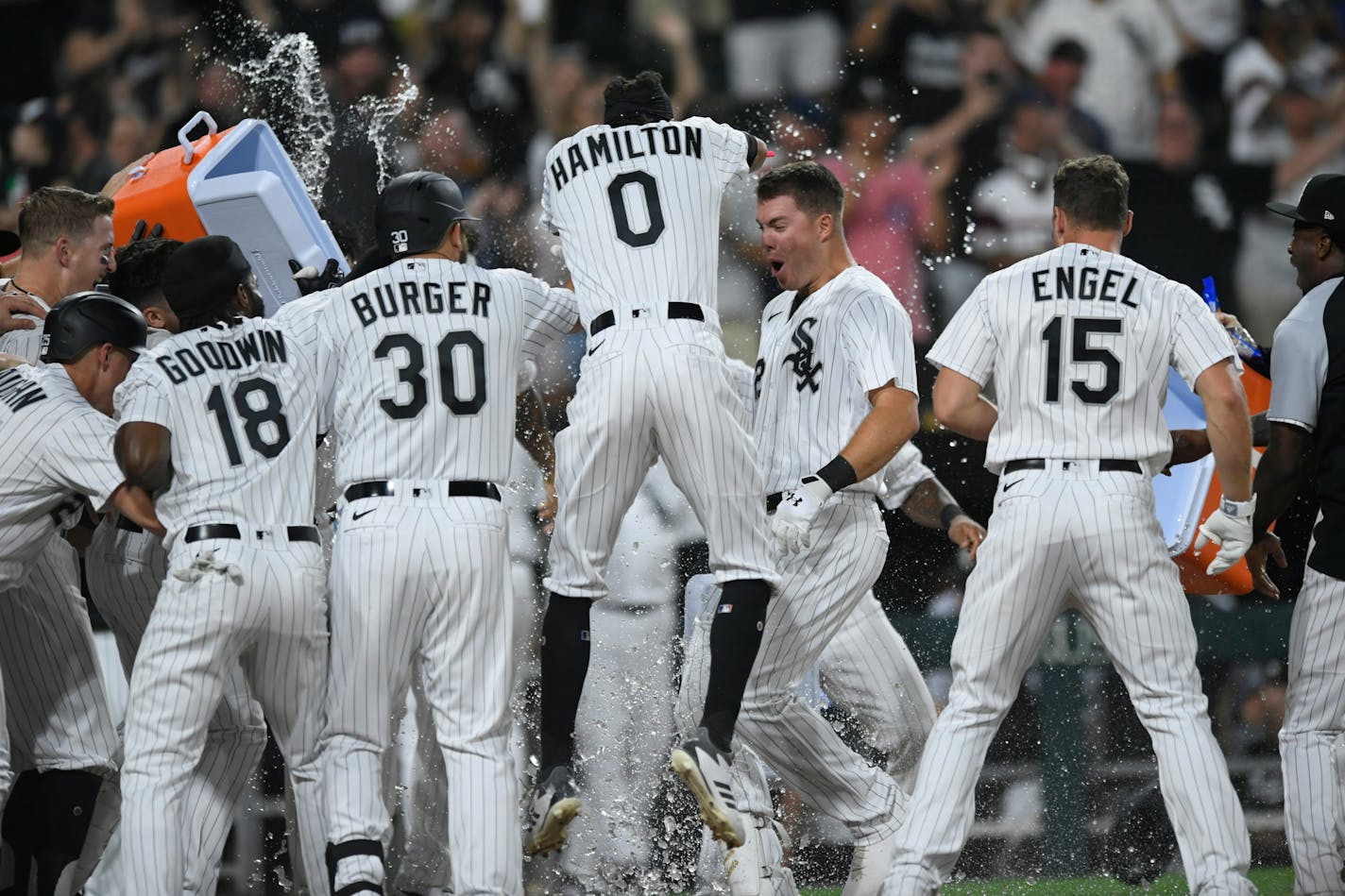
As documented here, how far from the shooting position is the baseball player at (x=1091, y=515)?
12.1ft

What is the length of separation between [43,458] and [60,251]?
1.09 meters

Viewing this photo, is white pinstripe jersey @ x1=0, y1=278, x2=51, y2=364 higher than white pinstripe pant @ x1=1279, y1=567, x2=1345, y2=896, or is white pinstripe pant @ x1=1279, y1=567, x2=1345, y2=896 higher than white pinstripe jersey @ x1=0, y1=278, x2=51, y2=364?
white pinstripe jersey @ x1=0, y1=278, x2=51, y2=364

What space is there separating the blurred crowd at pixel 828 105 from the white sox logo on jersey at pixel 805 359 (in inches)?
111

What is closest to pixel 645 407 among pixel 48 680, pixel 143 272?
pixel 143 272

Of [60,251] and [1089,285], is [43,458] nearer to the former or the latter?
[60,251]

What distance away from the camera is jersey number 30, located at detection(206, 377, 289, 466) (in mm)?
3863

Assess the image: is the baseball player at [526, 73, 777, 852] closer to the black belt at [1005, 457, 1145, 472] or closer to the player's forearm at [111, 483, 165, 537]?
the black belt at [1005, 457, 1145, 472]

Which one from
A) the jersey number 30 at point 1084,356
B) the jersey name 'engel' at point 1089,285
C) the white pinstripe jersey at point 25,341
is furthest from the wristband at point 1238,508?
the white pinstripe jersey at point 25,341

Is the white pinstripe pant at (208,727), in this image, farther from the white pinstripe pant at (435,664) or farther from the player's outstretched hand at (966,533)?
the player's outstretched hand at (966,533)

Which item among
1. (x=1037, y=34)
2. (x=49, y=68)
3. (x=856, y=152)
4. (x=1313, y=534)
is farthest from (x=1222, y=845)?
(x=49, y=68)

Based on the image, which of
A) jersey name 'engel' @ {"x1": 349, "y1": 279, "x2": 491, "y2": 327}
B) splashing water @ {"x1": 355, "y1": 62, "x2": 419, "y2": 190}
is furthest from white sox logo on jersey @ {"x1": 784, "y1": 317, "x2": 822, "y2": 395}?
splashing water @ {"x1": 355, "y1": 62, "x2": 419, "y2": 190}

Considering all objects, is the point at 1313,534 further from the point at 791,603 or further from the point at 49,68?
the point at 49,68

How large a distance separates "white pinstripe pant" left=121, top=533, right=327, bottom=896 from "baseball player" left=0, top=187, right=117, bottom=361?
4.77ft

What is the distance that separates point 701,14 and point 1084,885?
439 centimetres
